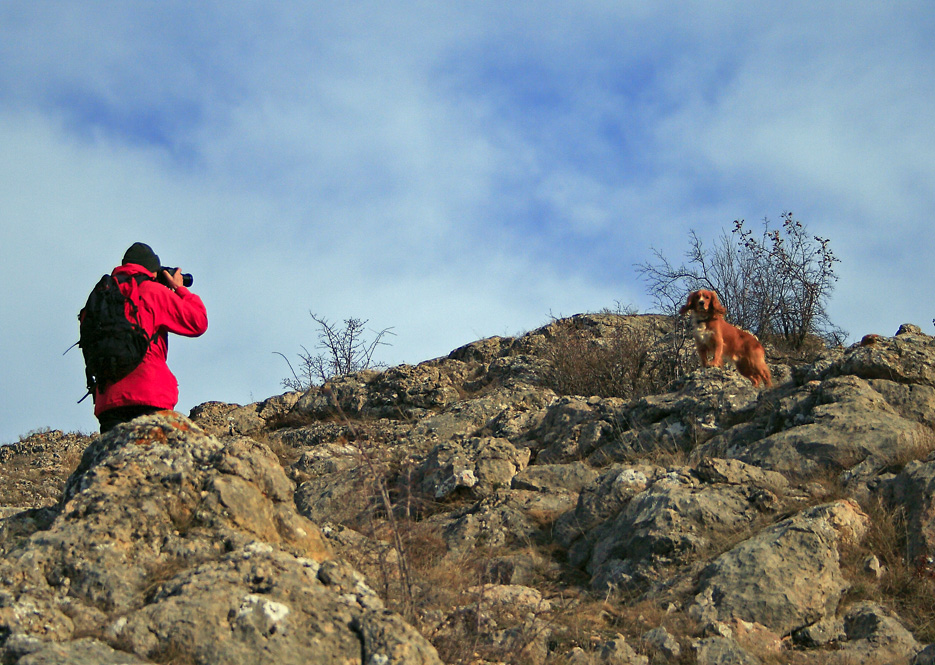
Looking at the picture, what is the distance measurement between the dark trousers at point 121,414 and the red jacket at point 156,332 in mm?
27

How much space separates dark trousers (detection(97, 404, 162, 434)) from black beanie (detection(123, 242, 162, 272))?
34.7 inches

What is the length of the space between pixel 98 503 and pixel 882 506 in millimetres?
5058

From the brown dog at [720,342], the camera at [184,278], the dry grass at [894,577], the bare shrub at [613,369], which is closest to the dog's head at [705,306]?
the brown dog at [720,342]

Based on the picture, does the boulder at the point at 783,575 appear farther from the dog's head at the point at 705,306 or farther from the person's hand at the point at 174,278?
the dog's head at the point at 705,306

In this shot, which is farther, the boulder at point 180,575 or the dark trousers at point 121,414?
the dark trousers at point 121,414

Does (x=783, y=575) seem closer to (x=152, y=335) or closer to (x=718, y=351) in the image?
(x=152, y=335)

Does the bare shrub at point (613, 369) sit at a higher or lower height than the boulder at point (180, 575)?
higher

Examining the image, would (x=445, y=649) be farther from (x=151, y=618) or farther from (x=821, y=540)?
(x=821, y=540)

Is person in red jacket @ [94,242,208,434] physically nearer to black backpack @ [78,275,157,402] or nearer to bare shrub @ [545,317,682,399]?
black backpack @ [78,275,157,402]

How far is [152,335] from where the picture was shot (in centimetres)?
499

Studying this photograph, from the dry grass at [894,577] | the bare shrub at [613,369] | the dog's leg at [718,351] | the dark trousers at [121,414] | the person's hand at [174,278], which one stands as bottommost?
the dry grass at [894,577]

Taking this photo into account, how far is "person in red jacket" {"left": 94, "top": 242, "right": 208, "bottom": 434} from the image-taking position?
4.92m

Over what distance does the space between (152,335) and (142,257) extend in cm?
61

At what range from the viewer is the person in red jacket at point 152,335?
16.1 ft
